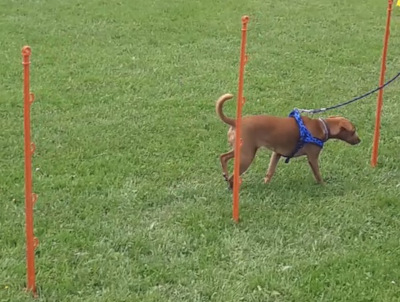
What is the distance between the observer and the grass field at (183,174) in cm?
444

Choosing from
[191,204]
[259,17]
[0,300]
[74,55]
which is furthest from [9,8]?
[0,300]

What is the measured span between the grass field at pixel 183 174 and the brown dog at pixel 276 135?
0.21 m

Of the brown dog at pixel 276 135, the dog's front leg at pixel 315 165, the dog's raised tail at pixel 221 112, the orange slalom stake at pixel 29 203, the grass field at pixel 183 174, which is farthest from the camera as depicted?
the dog's front leg at pixel 315 165

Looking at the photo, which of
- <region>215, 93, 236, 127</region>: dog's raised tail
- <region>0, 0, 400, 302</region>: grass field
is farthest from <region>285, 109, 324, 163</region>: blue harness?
<region>215, 93, 236, 127</region>: dog's raised tail

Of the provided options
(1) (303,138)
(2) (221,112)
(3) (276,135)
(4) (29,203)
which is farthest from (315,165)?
(4) (29,203)

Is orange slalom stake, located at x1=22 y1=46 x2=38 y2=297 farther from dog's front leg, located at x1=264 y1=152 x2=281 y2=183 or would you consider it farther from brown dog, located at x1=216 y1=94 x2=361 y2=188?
dog's front leg, located at x1=264 y1=152 x2=281 y2=183

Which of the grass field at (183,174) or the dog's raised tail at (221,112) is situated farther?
the dog's raised tail at (221,112)

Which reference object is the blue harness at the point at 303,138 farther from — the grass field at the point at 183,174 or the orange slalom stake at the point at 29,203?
the orange slalom stake at the point at 29,203

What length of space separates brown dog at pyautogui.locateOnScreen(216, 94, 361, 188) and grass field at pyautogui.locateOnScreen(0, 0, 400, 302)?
21 centimetres

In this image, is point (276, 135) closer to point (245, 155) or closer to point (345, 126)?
point (245, 155)

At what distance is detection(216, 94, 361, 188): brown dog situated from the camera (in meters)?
5.38

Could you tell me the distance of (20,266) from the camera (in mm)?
4434

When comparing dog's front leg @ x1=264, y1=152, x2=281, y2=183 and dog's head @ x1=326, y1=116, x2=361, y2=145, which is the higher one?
dog's head @ x1=326, y1=116, x2=361, y2=145

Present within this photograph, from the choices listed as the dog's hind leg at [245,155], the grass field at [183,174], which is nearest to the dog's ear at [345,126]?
the grass field at [183,174]
